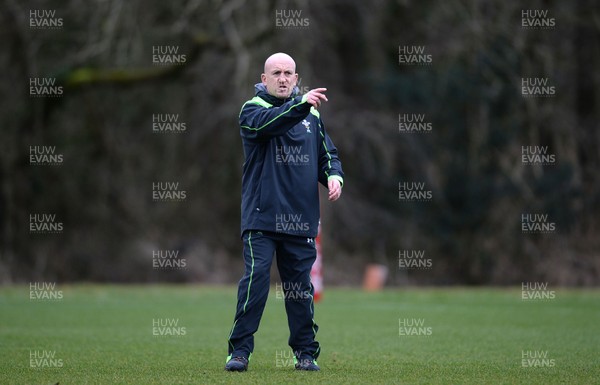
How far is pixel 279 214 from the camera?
705 centimetres

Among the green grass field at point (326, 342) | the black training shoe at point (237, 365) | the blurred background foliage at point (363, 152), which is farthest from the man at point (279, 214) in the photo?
the blurred background foliage at point (363, 152)

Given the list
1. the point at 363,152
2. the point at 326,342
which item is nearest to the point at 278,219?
the point at 326,342

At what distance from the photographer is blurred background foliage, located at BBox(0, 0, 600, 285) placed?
23984mm

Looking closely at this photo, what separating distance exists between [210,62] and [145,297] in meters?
8.71

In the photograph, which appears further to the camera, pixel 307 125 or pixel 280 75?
pixel 307 125

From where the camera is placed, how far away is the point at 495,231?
85.0 feet

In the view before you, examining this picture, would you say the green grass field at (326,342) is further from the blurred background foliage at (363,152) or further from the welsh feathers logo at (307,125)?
the blurred background foliage at (363,152)

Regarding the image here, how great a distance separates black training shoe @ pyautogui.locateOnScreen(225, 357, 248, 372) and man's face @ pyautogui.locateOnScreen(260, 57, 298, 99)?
6.24 feet

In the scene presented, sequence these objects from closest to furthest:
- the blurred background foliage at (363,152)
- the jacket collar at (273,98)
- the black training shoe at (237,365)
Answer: the black training shoe at (237,365) → the jacket collar at (273,98) → the blurred background foliage at (363,152)

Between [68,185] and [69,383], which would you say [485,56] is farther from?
[69,383]

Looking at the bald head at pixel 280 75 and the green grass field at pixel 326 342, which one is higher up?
the bald head at pixel 280 75

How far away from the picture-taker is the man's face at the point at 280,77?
707cm

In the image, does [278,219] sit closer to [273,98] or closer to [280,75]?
[273,98]

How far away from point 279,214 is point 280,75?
3.28ft
